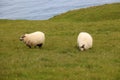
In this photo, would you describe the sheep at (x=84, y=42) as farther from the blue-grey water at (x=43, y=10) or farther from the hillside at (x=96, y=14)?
the blue-grey water at (x=43, y=10)

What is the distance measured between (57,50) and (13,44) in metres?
5.01

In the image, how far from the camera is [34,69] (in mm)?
14891

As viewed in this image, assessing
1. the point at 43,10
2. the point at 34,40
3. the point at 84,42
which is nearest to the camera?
the point at 84,42

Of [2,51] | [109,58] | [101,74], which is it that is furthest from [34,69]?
[2,51]

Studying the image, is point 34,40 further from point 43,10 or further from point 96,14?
point 43,10

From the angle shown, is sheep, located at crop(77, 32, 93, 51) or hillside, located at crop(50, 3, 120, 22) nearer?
sheep, located at crop(77, 32, 93, 51)

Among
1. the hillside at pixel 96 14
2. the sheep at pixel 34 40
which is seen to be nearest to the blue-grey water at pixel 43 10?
the hillside at pixel 96 14

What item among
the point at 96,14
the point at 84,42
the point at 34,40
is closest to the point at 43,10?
the point at 96,14

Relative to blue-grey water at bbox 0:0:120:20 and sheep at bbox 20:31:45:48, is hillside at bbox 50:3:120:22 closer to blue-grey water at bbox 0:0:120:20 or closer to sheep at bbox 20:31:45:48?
sheep at bbox 20:31:45:48

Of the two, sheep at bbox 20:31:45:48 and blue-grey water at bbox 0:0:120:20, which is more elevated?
blue-grey water at bbox 0:0:120:20

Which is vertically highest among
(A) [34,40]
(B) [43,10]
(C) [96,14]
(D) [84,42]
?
(B) [43,10]

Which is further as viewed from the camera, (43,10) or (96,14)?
(43,10)

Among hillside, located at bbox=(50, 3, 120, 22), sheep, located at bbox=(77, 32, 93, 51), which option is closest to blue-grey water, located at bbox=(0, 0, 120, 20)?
hillside, located at bbox=(50, 3, 120, 22)

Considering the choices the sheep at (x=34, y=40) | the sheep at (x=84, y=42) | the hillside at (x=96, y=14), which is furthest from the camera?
the hillside at (x=96, y=14)
